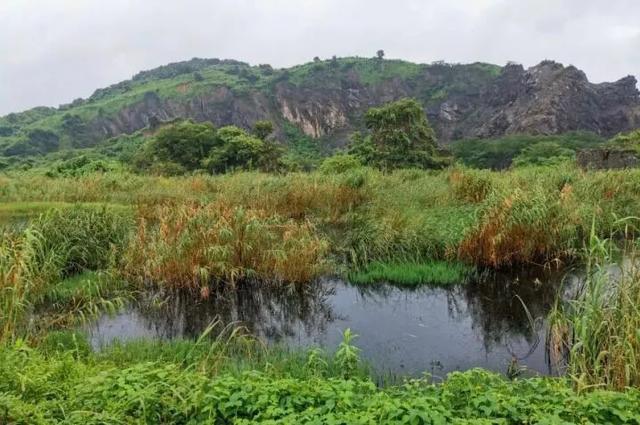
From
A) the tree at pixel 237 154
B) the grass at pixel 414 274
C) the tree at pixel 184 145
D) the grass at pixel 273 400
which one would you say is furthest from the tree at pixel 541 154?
the grass at pixel 273 400

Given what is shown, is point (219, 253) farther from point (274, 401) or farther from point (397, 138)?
point (397, 138)

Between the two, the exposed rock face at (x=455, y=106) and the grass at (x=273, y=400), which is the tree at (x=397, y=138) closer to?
the grass at (x=273, y=400)

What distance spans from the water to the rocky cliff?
68755 mm

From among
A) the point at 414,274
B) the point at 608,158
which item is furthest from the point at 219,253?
the point at 608,158

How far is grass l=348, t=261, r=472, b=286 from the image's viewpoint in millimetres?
8875

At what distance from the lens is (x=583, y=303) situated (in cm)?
538

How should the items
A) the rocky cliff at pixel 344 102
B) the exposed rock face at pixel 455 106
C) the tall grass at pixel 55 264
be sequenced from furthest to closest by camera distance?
the rocky cliff at pixel 344 102 < the exposed rock face at pixel 455 106 < the tall grass at pixel 55 264

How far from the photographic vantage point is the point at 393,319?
25.6ft

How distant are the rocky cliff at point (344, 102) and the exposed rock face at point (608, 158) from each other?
5240 centimetres

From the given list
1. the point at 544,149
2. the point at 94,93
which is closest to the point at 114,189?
the point at 544,149

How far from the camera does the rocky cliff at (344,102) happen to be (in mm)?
77062

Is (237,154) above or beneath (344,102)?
beneath

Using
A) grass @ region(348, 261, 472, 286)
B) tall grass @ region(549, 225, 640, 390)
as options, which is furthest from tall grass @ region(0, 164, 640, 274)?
tall grass @ region(549, 225, 640, 390)

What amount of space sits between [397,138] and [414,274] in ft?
92.6
